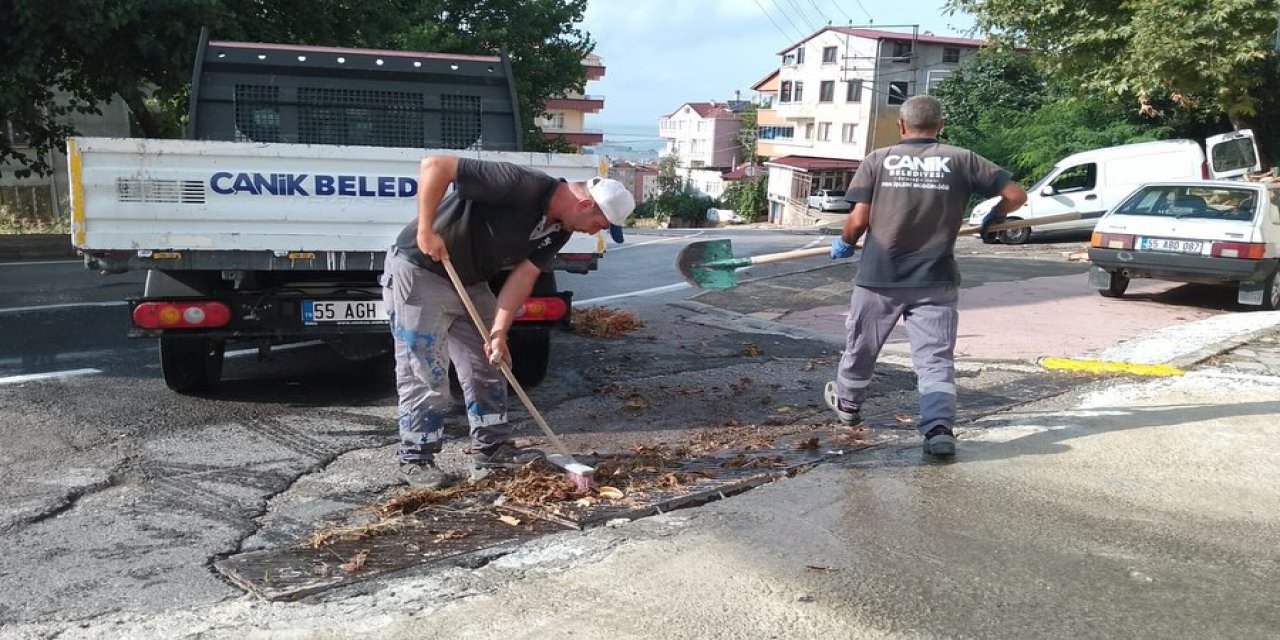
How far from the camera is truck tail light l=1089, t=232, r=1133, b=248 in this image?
10.9m

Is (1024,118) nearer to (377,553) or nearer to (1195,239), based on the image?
(1195,239)

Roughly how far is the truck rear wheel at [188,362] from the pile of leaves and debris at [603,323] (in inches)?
127

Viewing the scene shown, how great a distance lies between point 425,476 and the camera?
14.8 feet

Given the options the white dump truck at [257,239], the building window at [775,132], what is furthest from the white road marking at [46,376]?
the building window at [775,132]

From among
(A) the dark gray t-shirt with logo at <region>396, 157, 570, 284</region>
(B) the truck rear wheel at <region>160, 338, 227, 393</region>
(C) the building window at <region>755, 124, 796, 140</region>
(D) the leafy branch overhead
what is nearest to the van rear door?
(D) the leafy branch overhead

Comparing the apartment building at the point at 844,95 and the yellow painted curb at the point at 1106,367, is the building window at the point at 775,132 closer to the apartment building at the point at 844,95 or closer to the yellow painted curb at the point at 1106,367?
the apartment building at the point at 844,95

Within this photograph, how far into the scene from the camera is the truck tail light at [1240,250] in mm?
10109

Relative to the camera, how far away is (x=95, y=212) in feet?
17.6

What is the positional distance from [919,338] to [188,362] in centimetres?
418

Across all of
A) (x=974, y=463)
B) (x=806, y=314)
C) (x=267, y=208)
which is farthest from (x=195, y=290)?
(x=806, y=314)

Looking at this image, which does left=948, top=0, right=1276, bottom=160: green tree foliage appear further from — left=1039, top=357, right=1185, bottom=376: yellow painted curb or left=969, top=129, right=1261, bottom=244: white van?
left=1039, top=357, right=1185, bottom=376: yellow painted curb

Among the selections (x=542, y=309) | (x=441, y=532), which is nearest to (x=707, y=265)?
(x=542, y=309)

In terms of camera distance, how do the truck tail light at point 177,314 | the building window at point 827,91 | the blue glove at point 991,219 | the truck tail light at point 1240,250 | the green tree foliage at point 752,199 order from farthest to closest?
the green tree foliage at point 752,199 → the building window at point 827,91 → the truck tail light at point 1240,250 → the truck tail light at point 177,314 → the blue glove at point 991,219

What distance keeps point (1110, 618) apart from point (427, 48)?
24956mm
